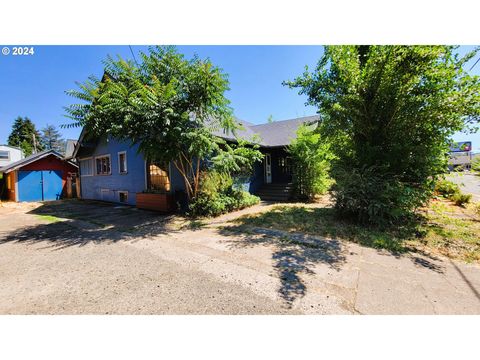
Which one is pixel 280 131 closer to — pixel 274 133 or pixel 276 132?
pixel 276 132

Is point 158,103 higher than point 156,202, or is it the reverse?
point 158,103

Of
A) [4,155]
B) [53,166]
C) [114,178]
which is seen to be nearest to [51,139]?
[4,155]

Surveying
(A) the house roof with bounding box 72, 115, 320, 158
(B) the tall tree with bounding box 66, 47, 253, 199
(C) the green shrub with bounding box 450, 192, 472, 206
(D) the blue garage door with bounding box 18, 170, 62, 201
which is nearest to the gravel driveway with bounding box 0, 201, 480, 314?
(B) the tall tree with bounding box 66, 47, 253, 199

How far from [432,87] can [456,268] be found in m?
4.44

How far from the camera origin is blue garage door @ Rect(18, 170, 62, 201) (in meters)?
14.1

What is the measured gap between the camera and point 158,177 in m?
9.43

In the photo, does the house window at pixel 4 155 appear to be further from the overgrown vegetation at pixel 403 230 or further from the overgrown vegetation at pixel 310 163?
the overgrown vegetation at pixel 310 163

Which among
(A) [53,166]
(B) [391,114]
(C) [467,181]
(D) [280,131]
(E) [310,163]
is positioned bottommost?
(C) [467,181]

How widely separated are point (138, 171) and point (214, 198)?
201 inches

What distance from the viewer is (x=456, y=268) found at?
3.38m

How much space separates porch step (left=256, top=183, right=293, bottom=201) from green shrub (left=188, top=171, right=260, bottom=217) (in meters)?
2.85

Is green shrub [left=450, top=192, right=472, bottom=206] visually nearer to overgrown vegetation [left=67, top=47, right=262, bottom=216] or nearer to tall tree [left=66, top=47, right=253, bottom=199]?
overgrown vegetation [left=67, top=47, right=262, bottom=216]

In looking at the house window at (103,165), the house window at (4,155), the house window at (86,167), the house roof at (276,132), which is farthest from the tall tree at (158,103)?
the house window at (4,155)

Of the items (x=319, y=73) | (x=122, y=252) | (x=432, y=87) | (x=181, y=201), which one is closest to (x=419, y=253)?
(x=432, y=87)
